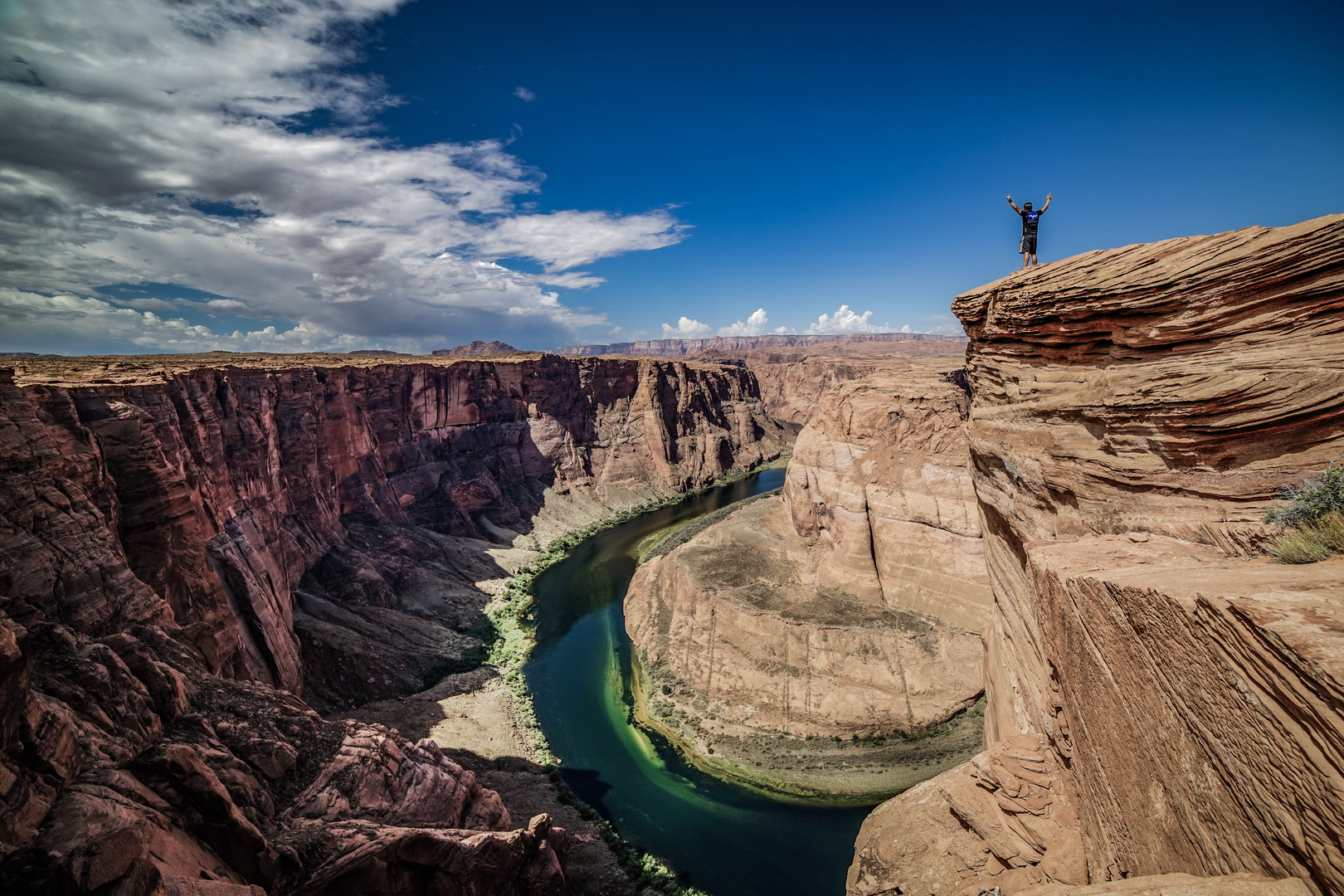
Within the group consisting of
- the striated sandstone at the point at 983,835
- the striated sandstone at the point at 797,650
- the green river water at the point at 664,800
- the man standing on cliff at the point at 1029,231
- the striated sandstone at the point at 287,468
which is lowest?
the green river water at the point at 664,800

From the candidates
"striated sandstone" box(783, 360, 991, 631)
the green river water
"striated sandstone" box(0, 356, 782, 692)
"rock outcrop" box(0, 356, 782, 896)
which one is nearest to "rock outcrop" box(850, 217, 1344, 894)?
the green river water

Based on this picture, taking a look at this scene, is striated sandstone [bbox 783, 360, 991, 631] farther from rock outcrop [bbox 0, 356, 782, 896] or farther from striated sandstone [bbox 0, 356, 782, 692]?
striated sandstone [bbox 0, 356, 782, 692]

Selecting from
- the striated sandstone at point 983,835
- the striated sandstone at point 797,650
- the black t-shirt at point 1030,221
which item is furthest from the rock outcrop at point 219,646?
the black t-shirt at point 1030,221

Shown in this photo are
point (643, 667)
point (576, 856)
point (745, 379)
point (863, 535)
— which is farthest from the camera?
point (745, 379)

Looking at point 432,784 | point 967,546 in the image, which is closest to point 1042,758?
point 432,784

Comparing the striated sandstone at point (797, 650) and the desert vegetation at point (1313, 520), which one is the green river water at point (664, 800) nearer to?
the striated sandstone at point (797, 650)

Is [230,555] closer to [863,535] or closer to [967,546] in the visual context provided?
[863,535]

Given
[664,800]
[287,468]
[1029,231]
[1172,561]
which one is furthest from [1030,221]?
[287,468]

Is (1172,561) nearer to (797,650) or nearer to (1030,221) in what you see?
(1030,221)
